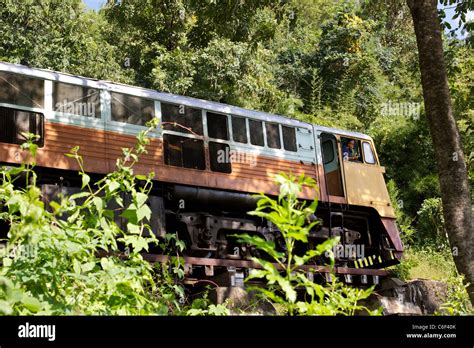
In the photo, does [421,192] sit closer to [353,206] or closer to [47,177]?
[353,206]

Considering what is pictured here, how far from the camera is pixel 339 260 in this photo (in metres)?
12.6

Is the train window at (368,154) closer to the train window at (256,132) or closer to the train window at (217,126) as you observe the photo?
the train window at (256,132)

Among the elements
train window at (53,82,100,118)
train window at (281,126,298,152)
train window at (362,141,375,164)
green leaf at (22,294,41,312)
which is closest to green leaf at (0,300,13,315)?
green leaf at (22,294,41,312)

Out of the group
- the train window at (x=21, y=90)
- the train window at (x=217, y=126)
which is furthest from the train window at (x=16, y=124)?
the train window at (x=217, y=126)

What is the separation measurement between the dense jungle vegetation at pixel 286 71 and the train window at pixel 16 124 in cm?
804

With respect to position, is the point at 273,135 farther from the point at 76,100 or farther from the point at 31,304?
the point at 31,304

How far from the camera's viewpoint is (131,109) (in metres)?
10.4

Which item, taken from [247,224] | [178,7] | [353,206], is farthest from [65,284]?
[178,7]

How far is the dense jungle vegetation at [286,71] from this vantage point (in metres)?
21.0

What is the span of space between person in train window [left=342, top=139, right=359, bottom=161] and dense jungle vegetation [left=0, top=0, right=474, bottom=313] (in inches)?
120

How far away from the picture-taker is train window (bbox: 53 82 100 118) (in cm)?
970

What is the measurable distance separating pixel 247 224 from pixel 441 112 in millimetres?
5115

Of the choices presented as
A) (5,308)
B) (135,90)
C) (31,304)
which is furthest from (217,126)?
(5,308)

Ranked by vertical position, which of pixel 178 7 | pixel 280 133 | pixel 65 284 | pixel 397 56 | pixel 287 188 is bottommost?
pixel 65 284
